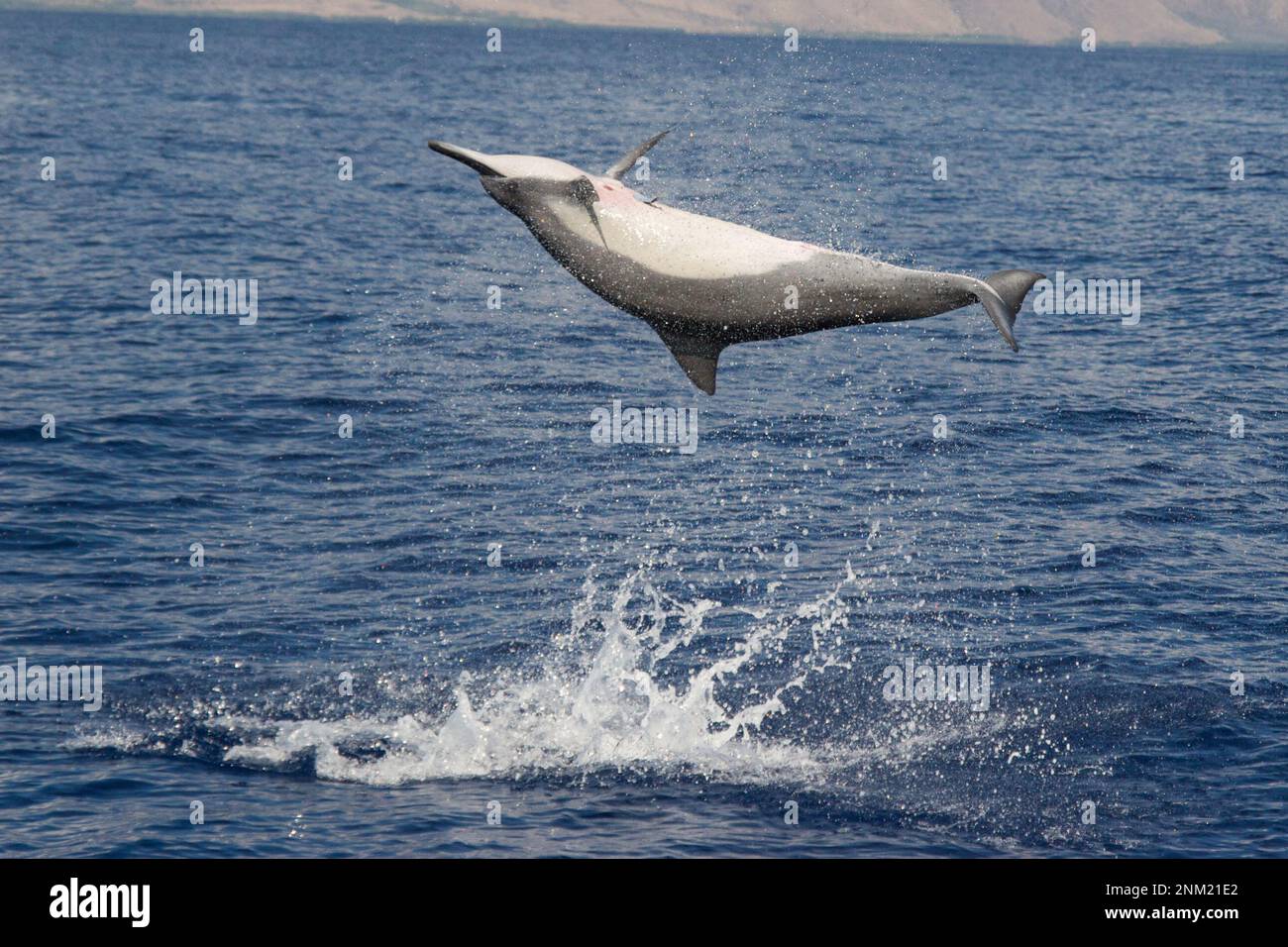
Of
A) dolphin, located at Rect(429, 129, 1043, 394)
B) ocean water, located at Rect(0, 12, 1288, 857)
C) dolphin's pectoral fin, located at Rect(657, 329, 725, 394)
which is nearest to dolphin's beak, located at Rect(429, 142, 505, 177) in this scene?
dolphin, located at Rect(429, 129, 1043, 394)

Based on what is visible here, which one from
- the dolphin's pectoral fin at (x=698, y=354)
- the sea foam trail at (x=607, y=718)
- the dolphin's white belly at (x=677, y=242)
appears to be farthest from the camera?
the sea foam trail at (x=607, y=718)

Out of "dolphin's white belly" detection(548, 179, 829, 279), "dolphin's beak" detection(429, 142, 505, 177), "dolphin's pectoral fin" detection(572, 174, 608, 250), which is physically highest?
"dolphin's beak" detection(429, 142, 505, 177)

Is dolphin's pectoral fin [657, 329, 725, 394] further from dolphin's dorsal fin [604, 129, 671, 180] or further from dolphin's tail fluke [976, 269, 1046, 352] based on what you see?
dolphin's tail fluke [976, 269, 1046, 352]

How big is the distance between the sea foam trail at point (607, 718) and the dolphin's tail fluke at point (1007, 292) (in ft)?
27.6

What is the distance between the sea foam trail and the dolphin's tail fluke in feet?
27.6

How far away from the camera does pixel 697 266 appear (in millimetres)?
15016

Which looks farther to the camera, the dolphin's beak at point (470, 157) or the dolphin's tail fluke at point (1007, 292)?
the dolphin's tail fluke at point (1007, 292)

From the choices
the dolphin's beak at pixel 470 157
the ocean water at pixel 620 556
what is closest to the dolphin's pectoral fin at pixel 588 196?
the dolphin's beak at pixel 470 157

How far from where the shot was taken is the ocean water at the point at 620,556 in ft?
68.2

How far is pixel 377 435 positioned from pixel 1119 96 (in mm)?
128953

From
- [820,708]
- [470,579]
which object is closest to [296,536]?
[470,579]

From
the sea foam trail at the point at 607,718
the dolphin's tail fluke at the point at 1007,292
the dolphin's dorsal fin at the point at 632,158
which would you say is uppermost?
the dolphin's dorsal fin at the point at 632,158

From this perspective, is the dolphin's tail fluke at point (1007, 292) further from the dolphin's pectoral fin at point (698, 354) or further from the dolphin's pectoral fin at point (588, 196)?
the dolphin's pectoral fin at point (588, 196)

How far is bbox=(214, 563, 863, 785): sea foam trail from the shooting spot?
21.7 metres
